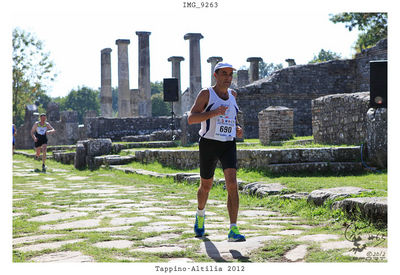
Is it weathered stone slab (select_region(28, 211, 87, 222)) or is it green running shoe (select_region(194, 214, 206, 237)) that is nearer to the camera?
green running shoe (select_region(194, 214, 206, 237))

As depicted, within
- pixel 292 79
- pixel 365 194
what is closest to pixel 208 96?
pixel 365 194

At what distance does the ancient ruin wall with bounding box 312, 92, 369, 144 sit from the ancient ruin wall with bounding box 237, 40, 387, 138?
341 inches

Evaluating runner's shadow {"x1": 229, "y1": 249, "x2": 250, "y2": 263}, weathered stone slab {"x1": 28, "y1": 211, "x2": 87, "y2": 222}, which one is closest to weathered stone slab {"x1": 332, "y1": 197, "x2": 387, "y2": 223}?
runner's shadow {"x1": 229, "y1": 249, "x2": 250, "y2": 263}

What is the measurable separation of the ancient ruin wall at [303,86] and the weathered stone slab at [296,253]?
17.4 m

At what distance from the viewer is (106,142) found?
52.3 ft

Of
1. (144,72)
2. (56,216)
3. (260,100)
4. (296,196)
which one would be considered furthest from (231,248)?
(144,72)

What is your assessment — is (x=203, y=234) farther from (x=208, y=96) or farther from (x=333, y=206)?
(x=333, y=206)

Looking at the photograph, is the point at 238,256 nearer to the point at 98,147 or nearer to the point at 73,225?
the point at 73,225

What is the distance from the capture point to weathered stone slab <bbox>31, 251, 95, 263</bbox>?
3.73 metres

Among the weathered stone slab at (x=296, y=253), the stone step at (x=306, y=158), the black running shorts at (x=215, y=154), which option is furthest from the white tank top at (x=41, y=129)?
the weathered stone slab at (x=296, y=253)

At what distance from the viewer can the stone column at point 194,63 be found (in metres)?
30.3

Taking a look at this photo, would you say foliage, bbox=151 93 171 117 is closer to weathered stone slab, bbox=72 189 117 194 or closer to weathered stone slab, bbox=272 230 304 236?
weathered stone slab, bbox=72 189 117 194
